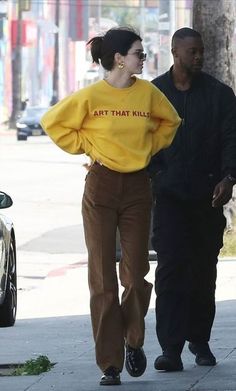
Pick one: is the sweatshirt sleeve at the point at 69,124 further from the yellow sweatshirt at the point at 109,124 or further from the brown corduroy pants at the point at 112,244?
the brown corduroy pants at the point at 112,244

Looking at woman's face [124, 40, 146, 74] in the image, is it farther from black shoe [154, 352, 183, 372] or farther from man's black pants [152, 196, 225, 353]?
black shoe [154, 352, 183, 372]

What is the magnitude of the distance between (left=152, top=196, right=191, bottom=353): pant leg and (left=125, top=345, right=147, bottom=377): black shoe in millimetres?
323

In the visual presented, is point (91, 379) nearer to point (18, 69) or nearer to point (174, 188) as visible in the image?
point (174, 188)

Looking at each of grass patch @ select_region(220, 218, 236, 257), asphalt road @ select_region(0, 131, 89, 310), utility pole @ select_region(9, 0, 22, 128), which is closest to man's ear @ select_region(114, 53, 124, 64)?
asphalt road @ select_region(0, 131, 89, 310)

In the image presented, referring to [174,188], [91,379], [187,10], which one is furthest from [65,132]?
[187,10]

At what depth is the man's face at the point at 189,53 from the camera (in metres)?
7.84

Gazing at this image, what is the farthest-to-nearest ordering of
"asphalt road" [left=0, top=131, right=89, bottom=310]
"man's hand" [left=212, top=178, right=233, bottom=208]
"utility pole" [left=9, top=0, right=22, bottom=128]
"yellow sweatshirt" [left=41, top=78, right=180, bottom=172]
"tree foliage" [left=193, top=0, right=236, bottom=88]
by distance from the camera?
"utility pole" [left=9, top=0, right=22, bottom=128], "asphalt road" [left=0, top=131, right=89, bottom=310], "tree foliage" [left=193, top=0, right=236, bottom=88], "man's hand" [left=212, top=178, right=233, bottom=208], "yellow sweatshirt" [left=41, top=78, right=180, bottom=172]

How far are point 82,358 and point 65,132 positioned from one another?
180 cm

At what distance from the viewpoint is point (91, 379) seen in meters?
7.71

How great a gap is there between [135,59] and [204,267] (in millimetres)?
1247

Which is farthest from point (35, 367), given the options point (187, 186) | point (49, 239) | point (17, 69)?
point (17, 69)

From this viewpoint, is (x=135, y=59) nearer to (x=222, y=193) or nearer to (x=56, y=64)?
(x=222, y=193)

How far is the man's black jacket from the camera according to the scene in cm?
781

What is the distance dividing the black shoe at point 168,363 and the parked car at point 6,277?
10.3 ft
